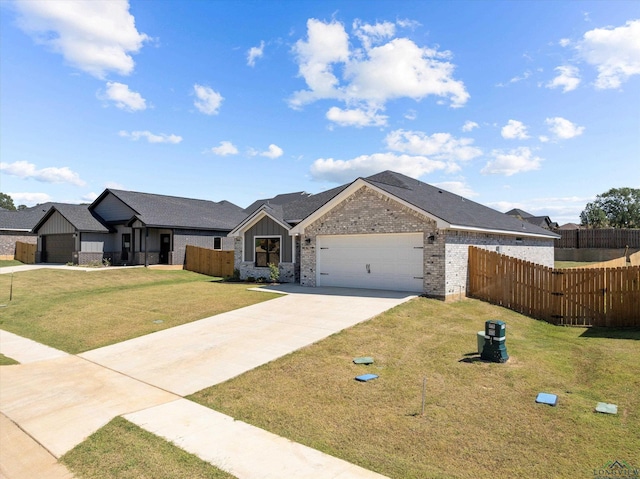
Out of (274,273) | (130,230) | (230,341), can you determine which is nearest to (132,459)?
(230,341)

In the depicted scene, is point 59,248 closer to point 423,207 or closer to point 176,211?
point 176,211

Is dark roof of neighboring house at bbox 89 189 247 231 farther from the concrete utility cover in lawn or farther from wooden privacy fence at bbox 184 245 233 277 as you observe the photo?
the concrete utility cover in lawn

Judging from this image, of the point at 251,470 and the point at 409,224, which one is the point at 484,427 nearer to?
the point at 251,470

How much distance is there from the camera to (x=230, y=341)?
10.3 meters

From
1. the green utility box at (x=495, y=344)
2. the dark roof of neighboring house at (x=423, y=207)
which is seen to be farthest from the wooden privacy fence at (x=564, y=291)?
the green utility box at (x=495, y=344)

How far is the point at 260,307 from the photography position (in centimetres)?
Result: 1412

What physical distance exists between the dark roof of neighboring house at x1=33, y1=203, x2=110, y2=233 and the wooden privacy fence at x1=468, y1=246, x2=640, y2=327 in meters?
28.4

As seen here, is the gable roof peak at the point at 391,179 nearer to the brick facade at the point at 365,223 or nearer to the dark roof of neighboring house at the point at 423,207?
the dark roof of neighboring house at the point at 423,207

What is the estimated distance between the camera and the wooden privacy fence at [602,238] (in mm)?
34562

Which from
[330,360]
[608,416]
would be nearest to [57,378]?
[330,360]

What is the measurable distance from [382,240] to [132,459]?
12876 mm

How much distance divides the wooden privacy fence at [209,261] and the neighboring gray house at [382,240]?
167 inches

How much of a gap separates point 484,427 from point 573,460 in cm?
111

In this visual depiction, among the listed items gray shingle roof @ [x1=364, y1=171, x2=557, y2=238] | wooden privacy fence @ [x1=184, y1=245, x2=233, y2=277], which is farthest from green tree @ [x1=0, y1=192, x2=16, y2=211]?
gray shingle roof @ [x1=364, y1=171, x2=557, y2=238]
